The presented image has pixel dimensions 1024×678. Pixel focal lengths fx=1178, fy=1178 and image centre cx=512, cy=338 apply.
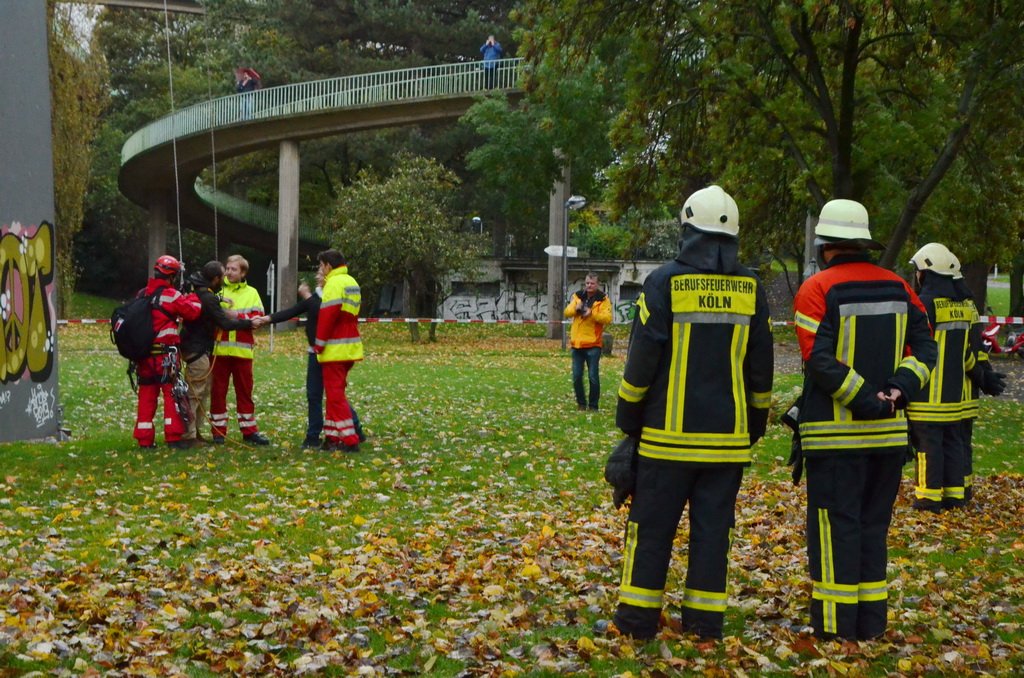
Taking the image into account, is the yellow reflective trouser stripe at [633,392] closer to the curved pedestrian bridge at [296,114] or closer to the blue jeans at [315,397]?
the blue jeans at [315,397]

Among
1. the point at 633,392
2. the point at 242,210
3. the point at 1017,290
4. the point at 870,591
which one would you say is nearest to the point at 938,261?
the point at 870,591

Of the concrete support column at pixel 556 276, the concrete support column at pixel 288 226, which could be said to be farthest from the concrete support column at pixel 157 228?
the concrete support column at pixel 556 276

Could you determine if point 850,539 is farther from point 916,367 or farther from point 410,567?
point 410,567

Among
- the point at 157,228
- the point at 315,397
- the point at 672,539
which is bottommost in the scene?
the point at 672,539

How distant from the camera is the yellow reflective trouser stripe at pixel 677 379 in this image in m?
5.98

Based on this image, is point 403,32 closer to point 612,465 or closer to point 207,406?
point 207,406

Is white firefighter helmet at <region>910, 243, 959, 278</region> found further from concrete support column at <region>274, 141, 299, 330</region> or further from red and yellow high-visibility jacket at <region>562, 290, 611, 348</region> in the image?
concrete support column at <region>274, 141, 299, 330</region>

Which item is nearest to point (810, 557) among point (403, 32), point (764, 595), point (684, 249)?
point (764, 595)

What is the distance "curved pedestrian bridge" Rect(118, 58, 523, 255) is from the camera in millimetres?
43125

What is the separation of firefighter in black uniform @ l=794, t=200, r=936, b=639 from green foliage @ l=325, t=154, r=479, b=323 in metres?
36.9

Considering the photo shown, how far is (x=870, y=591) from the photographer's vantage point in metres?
6.18

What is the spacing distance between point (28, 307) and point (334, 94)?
3275cm

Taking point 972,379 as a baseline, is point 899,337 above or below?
above

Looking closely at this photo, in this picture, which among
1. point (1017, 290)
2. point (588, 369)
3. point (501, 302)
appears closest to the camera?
point (588, 369)
